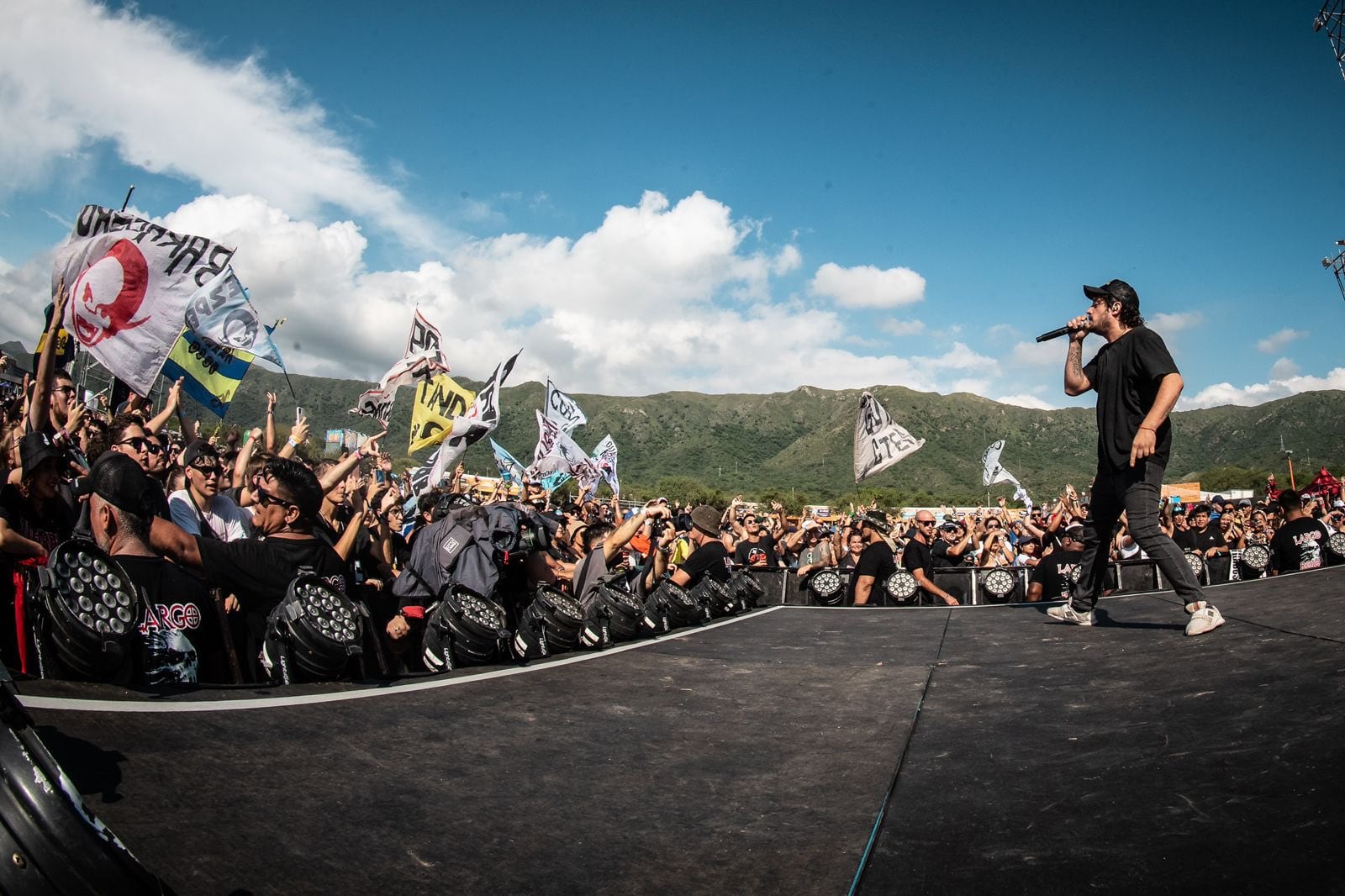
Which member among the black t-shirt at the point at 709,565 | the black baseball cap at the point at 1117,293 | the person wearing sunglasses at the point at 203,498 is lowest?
the black t-shirt at the point at 709,565

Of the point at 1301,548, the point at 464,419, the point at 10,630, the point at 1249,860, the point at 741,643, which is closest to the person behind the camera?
the point at 1249,860

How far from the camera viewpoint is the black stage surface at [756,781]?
1675 mm

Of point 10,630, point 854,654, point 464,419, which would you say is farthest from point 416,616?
point 464,419

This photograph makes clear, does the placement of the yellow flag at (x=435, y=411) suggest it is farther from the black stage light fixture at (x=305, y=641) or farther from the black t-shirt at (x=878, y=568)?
the black stage light fixture at (x=305, y=641)

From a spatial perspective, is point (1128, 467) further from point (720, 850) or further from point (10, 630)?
point (10, 630)

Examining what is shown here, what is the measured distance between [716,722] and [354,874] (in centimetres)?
160

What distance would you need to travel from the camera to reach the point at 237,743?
2.35 m

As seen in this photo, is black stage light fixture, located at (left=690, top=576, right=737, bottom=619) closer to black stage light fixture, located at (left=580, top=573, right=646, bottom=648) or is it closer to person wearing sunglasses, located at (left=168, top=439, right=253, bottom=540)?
black stage light fixture, located at (left=580, top=573, right=646, bottom=648)

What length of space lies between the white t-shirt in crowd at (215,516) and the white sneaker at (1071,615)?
219 inches

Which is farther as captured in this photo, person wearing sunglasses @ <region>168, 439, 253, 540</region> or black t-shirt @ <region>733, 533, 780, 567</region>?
black t-shirt @ <region>733, 533, 780, 567</region>

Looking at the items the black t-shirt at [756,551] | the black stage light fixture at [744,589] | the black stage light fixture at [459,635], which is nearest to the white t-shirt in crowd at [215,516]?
the black stage light fixture at [459,635]

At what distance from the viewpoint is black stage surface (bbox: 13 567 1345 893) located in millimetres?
1675

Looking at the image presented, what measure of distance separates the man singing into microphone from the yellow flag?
364 inches

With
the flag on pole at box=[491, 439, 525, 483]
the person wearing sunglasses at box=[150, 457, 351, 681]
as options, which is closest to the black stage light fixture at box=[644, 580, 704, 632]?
the person wearing sunglasses at box=[150, 457, 351, 681]
